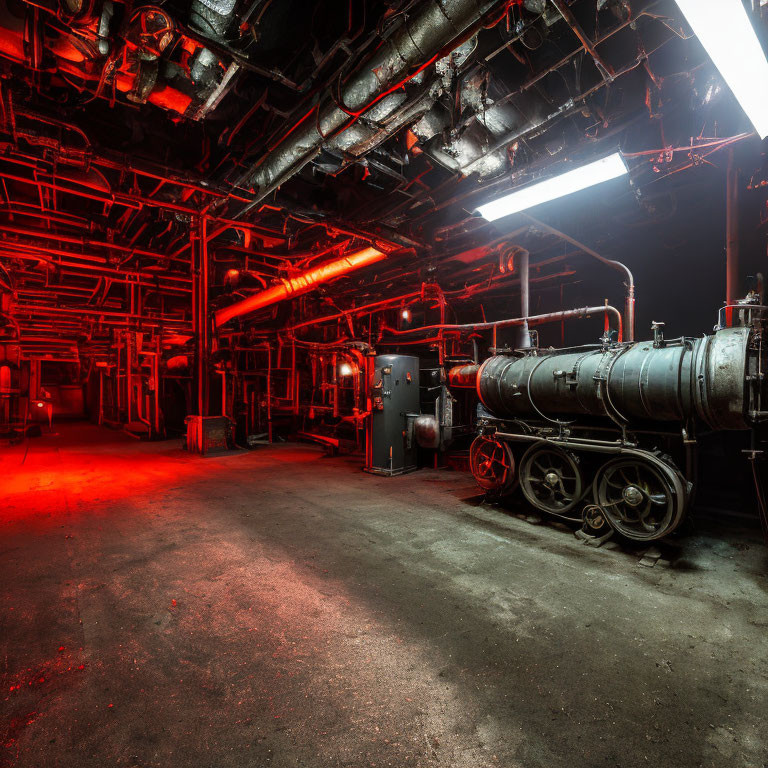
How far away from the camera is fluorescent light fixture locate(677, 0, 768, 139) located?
221cm

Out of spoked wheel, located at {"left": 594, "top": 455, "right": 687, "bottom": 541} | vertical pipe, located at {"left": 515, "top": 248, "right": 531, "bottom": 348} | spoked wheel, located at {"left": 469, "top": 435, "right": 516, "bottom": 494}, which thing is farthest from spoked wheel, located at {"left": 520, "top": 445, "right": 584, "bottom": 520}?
vertical pipe, located at {"left": 515, "top": 248, "right": 531, "bottom": 348}

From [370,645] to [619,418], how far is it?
353 cm

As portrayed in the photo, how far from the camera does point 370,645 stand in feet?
8.55

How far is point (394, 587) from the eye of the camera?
3.37 metres

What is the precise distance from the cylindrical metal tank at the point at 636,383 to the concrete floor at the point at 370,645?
4.86 feet

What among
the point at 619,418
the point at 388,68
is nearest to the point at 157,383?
the point at 388,68

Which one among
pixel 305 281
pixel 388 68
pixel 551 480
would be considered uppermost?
pixel 388 68

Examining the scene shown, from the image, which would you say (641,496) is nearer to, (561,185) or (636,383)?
(636,383)

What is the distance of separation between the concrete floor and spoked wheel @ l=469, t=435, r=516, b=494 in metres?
0.74

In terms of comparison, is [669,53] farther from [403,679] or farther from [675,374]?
[403,679]

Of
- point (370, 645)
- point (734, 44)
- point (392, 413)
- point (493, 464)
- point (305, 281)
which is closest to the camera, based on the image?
point (734, 44)

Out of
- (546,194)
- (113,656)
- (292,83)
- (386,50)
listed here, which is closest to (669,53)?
(546,194)

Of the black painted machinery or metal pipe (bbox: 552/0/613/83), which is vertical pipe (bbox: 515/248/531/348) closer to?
the black painted machinery

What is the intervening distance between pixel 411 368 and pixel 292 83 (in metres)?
4.96
